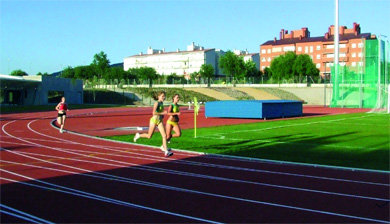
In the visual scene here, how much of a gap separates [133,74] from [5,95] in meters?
47.8

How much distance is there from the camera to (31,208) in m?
6.80

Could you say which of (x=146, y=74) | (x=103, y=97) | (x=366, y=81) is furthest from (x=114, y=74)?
(x=366, y=81)

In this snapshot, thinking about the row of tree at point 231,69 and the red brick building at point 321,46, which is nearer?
the row of tree at point 231,69

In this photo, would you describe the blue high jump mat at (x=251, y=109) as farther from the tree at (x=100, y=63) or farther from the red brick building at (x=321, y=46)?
the red brick building at (x=321, y=46)

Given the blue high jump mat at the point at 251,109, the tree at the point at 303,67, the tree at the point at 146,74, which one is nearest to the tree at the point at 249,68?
the tree at the point at 303,67

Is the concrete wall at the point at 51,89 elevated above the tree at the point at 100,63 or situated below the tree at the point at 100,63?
below

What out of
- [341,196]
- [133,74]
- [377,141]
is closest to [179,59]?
[133,74]

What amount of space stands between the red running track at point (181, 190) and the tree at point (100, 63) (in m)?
75.7

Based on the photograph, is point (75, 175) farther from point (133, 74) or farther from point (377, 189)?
point (133, 74)

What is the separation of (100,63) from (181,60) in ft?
147

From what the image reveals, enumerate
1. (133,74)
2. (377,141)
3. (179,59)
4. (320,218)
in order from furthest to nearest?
1. (179,59)
2. (133,74)
3. (377,141)
4. (320,218)

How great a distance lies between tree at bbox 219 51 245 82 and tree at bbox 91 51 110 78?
24.9 meters

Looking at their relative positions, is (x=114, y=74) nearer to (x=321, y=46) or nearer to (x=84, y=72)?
(x=84, y=72)

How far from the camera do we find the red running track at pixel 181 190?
20.9 feet
